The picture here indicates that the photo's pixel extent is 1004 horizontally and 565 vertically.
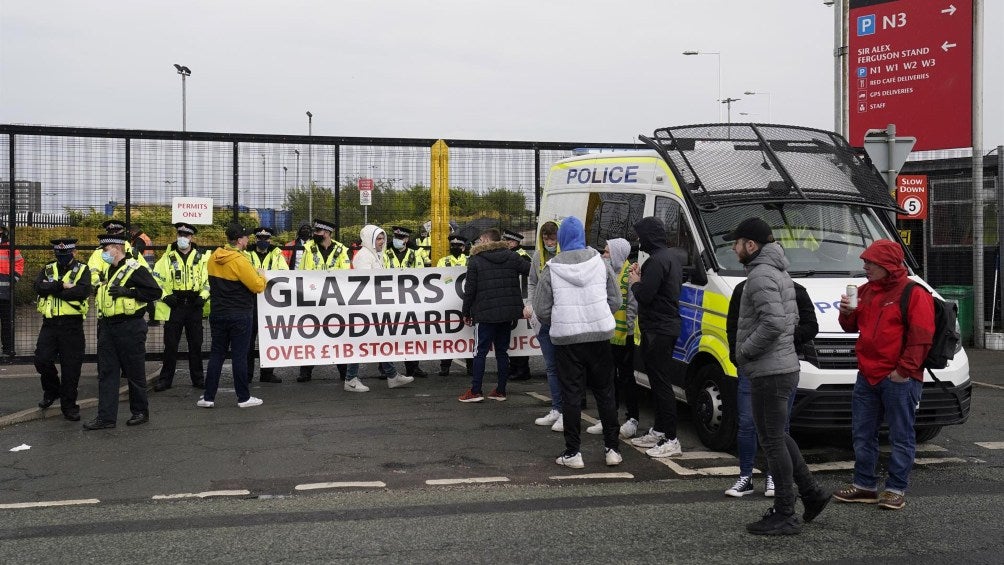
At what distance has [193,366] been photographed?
1143 cm

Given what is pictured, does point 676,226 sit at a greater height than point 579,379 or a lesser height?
greater

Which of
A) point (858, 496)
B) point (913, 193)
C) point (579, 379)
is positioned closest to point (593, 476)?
point (579, 379)

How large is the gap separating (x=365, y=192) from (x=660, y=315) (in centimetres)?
590

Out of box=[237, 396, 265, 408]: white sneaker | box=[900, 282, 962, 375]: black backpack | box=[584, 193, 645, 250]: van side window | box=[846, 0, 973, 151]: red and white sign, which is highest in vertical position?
box=[846, 0, 973, 151]: red and white sign

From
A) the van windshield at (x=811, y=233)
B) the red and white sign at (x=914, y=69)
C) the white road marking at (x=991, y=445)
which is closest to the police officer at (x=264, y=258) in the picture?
the van windshield at (x=811, y=233)

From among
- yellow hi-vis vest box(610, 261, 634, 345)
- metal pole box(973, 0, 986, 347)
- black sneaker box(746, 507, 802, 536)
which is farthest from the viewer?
metal pole box(973, 0, 986, 347)

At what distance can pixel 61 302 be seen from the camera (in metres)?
9.12

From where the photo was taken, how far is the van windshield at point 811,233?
7996mm

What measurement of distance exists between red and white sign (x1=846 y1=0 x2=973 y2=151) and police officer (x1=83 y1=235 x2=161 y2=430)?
11.9m

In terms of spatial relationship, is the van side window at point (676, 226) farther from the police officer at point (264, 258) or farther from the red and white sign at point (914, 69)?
the red and white sign at point (914, 69)

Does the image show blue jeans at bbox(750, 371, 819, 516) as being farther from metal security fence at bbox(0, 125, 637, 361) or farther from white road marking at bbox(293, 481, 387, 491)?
metal security fence at bbox(0, 125, 637, 361)

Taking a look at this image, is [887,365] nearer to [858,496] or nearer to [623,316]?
[858,496]

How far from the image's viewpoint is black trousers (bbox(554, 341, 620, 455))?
289 inches

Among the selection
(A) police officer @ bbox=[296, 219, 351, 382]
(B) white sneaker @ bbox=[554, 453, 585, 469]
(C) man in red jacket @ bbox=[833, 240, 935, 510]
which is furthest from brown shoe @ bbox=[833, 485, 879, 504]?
(A) police officer @ bbox=[296, 219, 351, 382]
